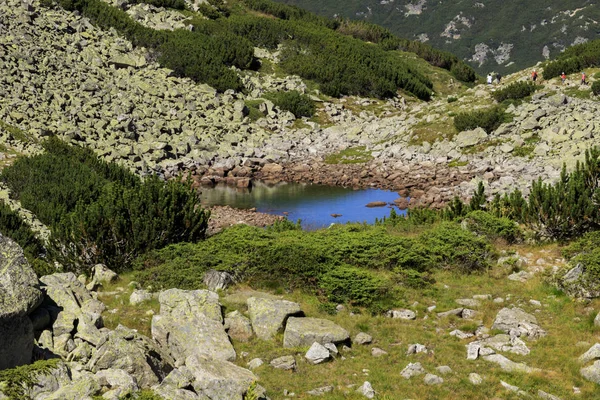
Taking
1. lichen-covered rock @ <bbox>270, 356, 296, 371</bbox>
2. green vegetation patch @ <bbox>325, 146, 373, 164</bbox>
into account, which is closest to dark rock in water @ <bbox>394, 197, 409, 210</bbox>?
green vegetation patch @ <bbox>325, 146, 373, 164</bbox>

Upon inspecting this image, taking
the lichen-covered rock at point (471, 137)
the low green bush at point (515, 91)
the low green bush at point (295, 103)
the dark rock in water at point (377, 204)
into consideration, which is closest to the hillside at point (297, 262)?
the lichen-covered rock at point (471, 137)

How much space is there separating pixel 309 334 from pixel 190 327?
2.69 metres

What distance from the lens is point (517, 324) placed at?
1370cm

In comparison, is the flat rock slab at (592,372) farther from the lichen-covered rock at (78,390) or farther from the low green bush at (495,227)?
the low green bush at (495,227)

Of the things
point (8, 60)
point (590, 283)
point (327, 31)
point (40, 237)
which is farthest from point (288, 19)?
point (590, 283)

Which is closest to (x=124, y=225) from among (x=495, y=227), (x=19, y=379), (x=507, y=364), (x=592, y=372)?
(x=19, y=379)

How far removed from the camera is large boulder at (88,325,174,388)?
10008 millimetres

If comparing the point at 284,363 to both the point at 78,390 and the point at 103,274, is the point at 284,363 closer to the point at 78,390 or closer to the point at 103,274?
the point at 78,390

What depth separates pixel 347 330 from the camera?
46.5 feet

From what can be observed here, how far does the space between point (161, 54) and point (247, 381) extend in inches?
2375

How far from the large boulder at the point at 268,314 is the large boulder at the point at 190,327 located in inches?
33.2

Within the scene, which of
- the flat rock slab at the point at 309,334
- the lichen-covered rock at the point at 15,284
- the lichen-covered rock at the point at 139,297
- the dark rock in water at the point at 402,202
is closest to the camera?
the lichen-covered rock at the point at 15,284

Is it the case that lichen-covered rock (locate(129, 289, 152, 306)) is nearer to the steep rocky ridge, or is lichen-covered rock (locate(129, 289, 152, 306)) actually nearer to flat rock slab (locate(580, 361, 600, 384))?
flat rock slab (locate(580, 361, 600, 384))

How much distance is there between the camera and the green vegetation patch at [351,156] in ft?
167
